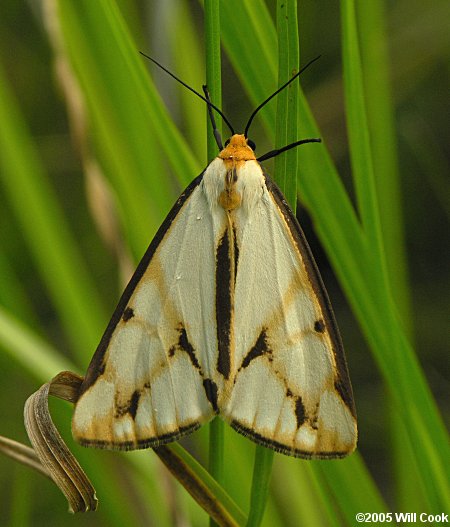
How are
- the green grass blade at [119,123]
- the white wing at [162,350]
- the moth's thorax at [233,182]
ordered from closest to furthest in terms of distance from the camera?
the white wing at [162,350]
the moth's thorax at [233,182]
the green grass blade at [119,123]

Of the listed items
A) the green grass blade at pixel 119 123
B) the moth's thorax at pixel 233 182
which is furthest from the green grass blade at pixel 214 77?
the green grass blade at pixel 119 123

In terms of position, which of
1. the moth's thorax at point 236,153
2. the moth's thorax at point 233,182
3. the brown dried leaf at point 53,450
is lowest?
the brown dried leaf at point 53,450

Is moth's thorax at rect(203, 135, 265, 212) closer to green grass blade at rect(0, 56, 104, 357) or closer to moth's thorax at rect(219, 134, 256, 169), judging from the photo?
moth's thorax at rect(219, 134, 256, 169)

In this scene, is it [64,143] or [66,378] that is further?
[64,143]

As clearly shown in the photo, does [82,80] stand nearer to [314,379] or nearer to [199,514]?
[314,379]

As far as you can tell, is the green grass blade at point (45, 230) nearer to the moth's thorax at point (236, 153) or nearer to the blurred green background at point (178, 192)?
the blurred green background at point (178, 192)

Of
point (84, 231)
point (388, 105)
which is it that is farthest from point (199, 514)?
point (84, 231)

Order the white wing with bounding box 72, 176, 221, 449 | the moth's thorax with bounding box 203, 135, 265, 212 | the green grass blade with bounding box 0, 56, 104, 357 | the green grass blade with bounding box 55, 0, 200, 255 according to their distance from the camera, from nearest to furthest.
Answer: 1. the white wing with bounding box 72, 176, 221, 449
2. the moth's thorax with bounding box 203, 135, 265, 212
3. the green grass blade with bounding box 55, 0, 200, 255
4. the green grass blade with bounding box 0, 56, 104, 357

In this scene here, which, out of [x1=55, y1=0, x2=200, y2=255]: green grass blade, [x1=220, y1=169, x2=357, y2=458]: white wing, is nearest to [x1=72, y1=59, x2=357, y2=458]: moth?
[x1=220, y1=169, x2=357, y2=458]: white wing
